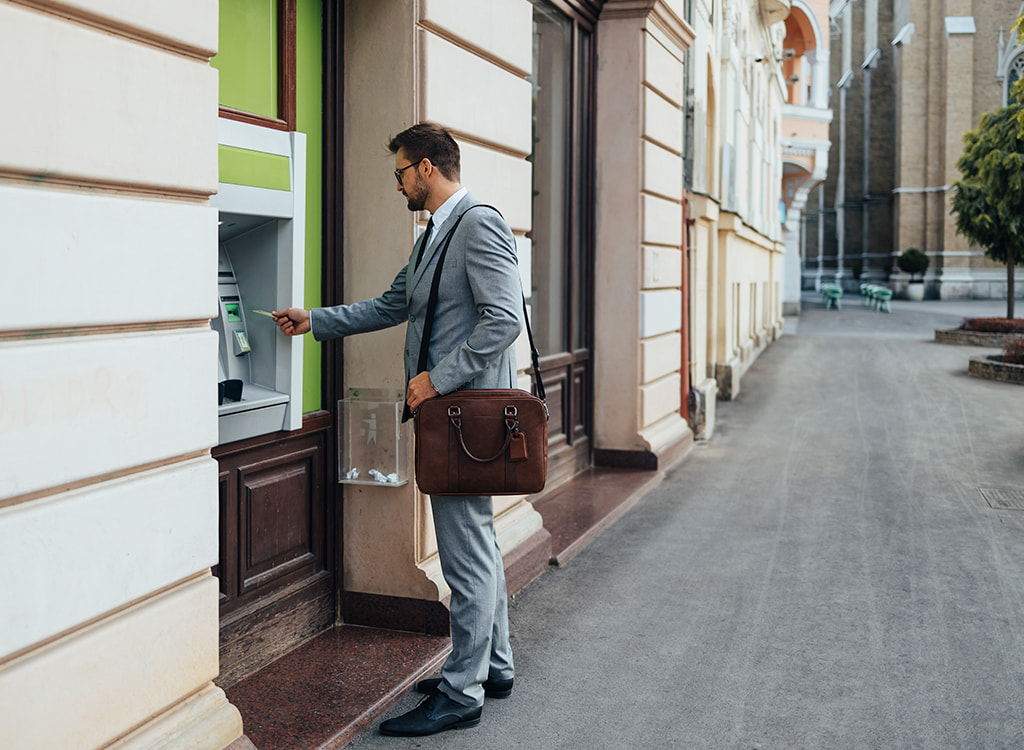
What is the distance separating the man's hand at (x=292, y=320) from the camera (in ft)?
12.6

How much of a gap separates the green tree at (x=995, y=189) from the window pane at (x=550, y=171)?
645 inches

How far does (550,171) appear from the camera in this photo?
25.9 ft

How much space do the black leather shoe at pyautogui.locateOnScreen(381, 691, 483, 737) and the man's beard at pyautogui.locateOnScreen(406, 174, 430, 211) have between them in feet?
5.90

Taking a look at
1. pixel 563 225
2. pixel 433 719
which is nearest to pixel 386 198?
pixel 433 719

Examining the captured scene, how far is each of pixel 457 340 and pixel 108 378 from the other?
4.20ft

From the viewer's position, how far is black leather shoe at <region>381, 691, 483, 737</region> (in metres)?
3.63

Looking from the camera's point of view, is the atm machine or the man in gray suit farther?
the atm machine

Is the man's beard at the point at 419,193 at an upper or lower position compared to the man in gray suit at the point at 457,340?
upper

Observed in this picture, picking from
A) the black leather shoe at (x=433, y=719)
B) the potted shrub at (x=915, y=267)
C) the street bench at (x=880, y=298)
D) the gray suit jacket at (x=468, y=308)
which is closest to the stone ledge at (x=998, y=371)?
the gray suit jacket at (x=468, y=308)

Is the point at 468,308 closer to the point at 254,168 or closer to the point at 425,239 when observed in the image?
the point at 425,239

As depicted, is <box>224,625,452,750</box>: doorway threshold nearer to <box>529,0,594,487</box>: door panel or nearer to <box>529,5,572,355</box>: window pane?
<box>529,0,594,487</box>: door panel

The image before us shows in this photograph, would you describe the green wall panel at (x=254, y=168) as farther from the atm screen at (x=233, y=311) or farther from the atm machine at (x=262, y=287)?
the atm screen at (x=233, y=311)

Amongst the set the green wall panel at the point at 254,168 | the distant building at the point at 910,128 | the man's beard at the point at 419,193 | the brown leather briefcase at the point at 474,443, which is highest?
the distant building at the point at 910,128

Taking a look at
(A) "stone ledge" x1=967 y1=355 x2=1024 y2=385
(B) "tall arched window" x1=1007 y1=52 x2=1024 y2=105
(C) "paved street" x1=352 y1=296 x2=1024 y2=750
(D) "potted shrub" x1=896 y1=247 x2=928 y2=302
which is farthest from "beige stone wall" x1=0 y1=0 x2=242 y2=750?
(B) "tall arched window" x1=1007 y1=52 x2=1024 y2=105
